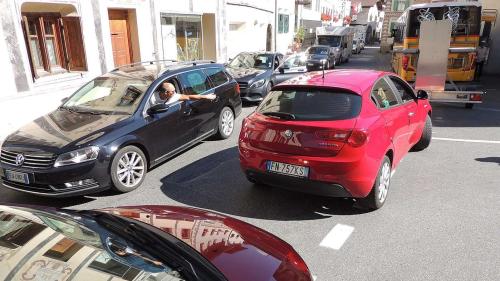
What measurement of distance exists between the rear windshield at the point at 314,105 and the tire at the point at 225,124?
9.45 feet

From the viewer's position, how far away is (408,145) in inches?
215

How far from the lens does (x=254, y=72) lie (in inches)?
447

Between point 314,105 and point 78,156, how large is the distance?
298cm

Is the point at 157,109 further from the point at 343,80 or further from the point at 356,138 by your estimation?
the point at 356,138

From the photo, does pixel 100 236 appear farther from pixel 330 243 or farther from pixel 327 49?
pixel 327 49

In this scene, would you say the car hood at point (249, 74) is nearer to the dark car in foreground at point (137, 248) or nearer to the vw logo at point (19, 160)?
the vw logo at point (19, 160)

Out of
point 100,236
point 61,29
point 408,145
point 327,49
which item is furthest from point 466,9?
point 100,236

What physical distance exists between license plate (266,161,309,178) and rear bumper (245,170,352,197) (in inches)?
1.9

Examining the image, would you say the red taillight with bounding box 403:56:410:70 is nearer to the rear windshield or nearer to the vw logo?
the rear windshield

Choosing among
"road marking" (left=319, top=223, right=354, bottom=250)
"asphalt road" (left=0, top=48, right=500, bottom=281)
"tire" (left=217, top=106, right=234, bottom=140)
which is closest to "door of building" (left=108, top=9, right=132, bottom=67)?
"tire" (left=217, top=106, right=234, bottom=140)

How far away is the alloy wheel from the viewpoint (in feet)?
16.7

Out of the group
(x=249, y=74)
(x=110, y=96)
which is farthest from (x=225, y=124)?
(x=249, y=74)

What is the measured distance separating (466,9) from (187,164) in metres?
10.4

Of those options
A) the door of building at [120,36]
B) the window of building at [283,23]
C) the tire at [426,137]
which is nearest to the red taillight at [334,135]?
the tire at [426,137]
